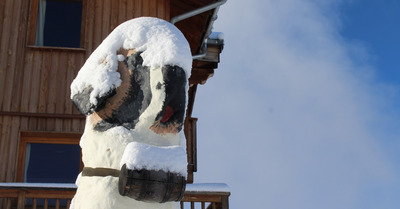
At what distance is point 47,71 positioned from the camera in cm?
795

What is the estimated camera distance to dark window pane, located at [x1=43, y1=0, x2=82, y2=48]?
874cm

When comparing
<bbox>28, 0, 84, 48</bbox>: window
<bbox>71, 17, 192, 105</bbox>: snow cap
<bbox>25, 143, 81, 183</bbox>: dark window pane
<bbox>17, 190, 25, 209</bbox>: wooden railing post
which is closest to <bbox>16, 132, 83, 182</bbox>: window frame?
<bbox>25, 143, 81, 183</bbox>: dark window pane

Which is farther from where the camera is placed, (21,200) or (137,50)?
(21,200)

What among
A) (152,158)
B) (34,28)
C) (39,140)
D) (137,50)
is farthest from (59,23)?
(152,158)

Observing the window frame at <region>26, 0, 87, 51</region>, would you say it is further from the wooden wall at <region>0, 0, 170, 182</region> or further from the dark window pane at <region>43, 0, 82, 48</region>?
the dark window pane at <region>43, 0, 82, 48</region>

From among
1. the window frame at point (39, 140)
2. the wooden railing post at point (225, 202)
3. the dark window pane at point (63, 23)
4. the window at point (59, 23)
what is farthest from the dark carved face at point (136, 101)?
the dark window pane at point (63, 23)

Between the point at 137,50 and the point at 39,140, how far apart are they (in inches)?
211

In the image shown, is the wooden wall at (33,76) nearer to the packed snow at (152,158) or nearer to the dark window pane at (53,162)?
the dark window pane at (53,162)

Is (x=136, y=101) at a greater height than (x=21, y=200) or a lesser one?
greater

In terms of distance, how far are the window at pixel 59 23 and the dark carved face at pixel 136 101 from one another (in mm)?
5693

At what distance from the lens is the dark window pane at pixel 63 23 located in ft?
28.7

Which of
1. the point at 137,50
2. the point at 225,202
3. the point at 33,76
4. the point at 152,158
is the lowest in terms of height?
the point at 225,202

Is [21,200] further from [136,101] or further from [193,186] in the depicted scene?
[136,101]

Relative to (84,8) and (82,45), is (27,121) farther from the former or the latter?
(84,8)
